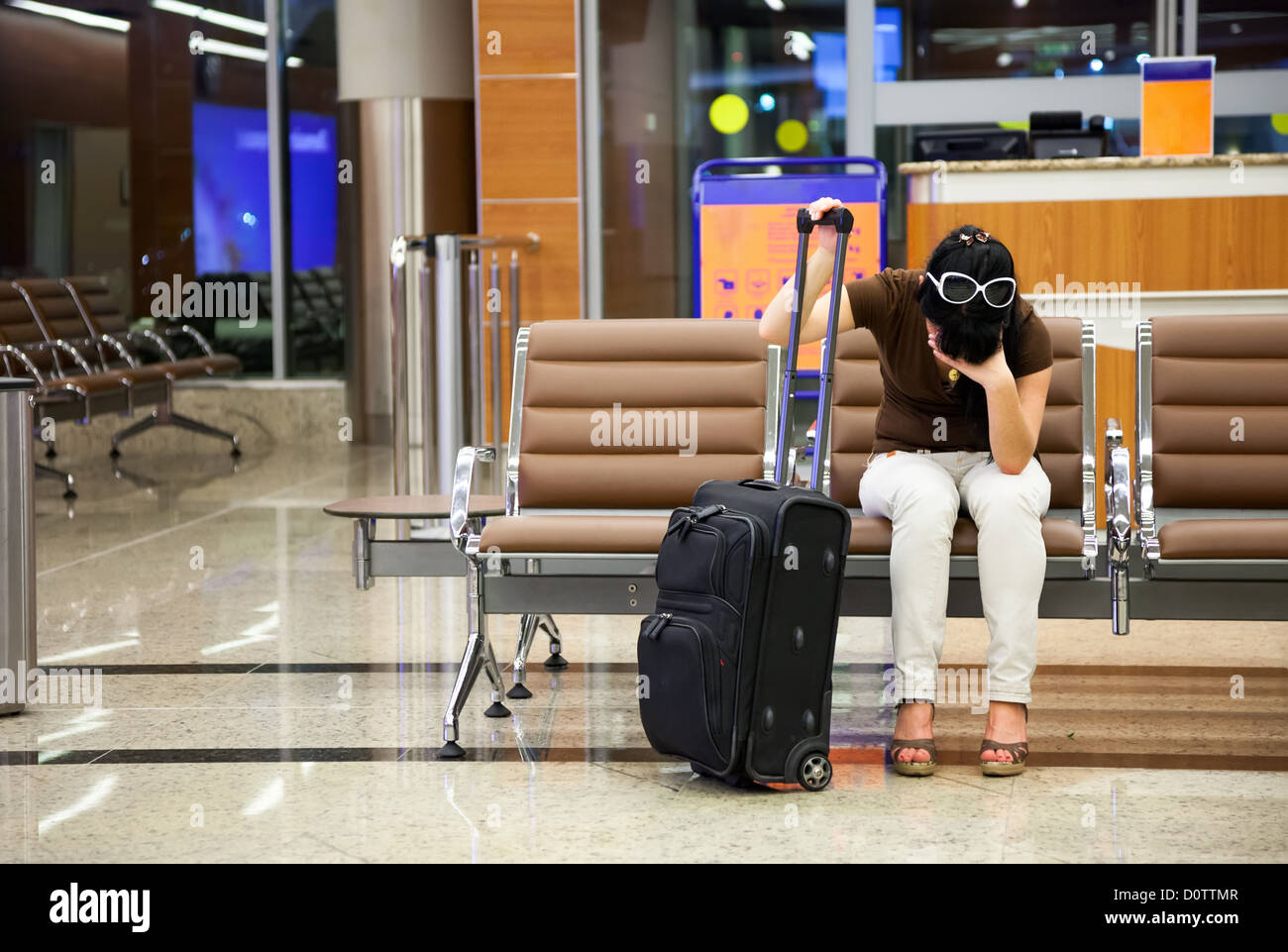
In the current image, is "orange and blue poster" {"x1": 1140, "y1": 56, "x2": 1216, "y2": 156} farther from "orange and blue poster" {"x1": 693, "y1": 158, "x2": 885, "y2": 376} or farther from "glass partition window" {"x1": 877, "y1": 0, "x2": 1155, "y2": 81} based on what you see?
"glass partition window" {"x1": 877, "y1": 0, "x2": 1155, "y2": 81}

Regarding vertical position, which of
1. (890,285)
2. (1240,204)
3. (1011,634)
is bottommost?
(1011,634)

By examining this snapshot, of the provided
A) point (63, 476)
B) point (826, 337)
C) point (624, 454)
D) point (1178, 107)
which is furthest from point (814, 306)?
point (63, 476)

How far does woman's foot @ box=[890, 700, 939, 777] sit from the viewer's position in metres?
3.02

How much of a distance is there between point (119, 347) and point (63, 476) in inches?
51.5

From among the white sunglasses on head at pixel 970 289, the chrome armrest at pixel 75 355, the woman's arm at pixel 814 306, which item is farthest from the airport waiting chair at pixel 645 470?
the chrome armrest at pixel 75 355

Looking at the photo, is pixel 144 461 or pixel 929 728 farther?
pixel 144 461

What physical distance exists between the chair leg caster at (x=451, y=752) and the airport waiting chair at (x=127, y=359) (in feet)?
18.8

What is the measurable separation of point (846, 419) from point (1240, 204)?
6.80ft

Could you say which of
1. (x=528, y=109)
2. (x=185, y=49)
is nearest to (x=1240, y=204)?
(x=528, y=109)

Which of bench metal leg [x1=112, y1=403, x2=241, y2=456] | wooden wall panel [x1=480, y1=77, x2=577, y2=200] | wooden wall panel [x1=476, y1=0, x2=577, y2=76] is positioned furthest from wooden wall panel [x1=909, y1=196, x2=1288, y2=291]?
bench metal leg [x1=112, y1=403, x2=241, y2=456]

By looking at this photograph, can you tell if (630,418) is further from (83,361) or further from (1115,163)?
(83,361)

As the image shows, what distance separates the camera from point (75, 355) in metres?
7.97
